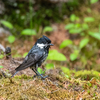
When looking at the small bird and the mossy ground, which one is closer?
the mossy ground

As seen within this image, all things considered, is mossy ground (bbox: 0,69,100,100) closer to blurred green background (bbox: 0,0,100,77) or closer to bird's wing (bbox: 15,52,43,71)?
bird's wing (bbox: 15,52,43,71)

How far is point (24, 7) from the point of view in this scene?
7238 millimetres

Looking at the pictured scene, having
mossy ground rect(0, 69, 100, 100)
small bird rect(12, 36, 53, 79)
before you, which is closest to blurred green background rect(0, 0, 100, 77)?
small bird rect(12, 36, 53, 79)

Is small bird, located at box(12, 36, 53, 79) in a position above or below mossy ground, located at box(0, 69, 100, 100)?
above

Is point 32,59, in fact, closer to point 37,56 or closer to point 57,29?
point 37,56

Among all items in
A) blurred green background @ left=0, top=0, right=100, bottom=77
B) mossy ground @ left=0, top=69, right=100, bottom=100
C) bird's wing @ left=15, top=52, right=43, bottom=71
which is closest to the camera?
mossy ground @ left=0, top=69, right=100, bottom=100

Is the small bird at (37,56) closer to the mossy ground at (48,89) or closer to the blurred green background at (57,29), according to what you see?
the mossy ground at (48,89)

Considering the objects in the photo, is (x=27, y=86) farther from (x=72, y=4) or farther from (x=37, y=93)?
(x=72, y=4)

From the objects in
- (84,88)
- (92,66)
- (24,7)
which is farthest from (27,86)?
(24,7)

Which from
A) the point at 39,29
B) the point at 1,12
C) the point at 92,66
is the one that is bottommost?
the point at 92,66

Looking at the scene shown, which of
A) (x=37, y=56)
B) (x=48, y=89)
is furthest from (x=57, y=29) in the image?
(x=48, y=89)

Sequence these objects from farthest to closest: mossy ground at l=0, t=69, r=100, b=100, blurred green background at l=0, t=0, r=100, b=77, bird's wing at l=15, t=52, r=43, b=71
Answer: blurred green background at l=0, t=0, r=100, b=77
bird's wing at l=15, t=52, r=43, b=71
mossy ground at l=0, t=69, r=100, b=100

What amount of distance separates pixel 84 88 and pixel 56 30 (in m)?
5.80

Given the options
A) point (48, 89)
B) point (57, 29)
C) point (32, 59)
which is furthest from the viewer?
point (57, 29)
